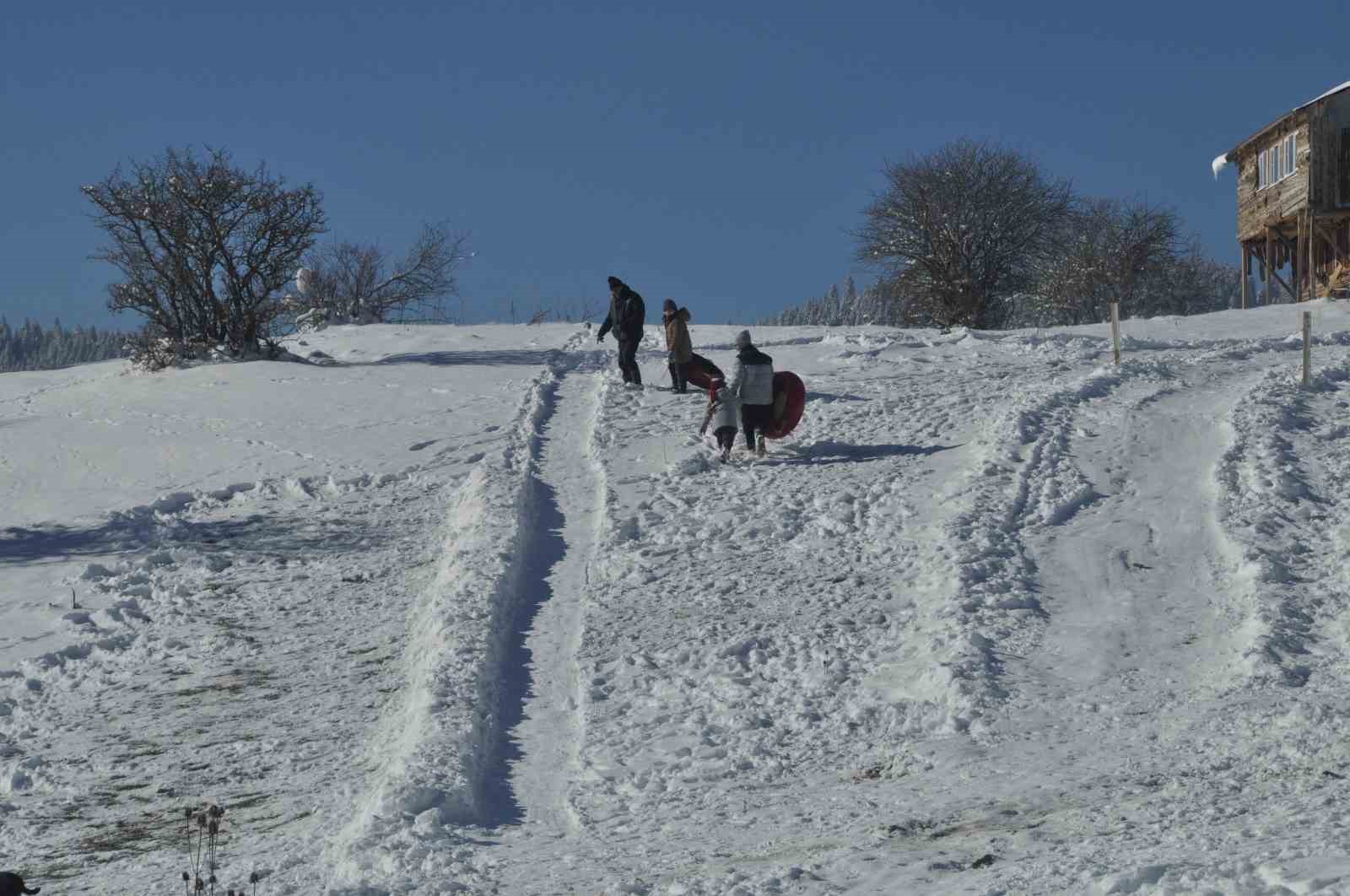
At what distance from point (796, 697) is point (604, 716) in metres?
1.23

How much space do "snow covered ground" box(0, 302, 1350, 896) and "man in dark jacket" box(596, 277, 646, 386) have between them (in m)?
1.09

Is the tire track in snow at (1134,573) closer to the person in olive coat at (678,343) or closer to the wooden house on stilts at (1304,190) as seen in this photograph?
the person in olive coat at (678,343)

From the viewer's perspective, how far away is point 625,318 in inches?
803

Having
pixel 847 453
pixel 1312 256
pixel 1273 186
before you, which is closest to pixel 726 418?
pixel 847 453

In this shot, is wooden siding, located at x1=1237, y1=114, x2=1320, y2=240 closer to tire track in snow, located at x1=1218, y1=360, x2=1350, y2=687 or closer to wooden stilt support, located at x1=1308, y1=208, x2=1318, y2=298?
wooden stilt support, located at x1=1308, y1=208, x2=1318, y2=298

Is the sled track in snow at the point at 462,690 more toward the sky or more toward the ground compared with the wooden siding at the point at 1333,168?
more toward the ground

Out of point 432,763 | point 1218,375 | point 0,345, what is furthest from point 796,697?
point 0,345

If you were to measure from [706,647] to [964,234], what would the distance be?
3859 centimetres

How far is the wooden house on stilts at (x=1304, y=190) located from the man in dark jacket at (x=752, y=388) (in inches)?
757

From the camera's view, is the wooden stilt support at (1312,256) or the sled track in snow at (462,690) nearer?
the sled track in snow at (462,690)

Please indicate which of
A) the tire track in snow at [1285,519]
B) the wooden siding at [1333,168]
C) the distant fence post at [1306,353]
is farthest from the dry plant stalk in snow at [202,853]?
the wooden siding at [1333,168]

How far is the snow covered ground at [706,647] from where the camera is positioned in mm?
7156

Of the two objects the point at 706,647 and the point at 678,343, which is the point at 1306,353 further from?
the point at 706,647

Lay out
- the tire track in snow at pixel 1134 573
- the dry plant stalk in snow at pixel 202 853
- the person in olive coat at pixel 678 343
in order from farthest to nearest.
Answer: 1. the person in olive coat at pixel 678 343
2. the tire track in snow at pixel 1134 573
3. the dry plant stalk in snow at pixel 202 853
